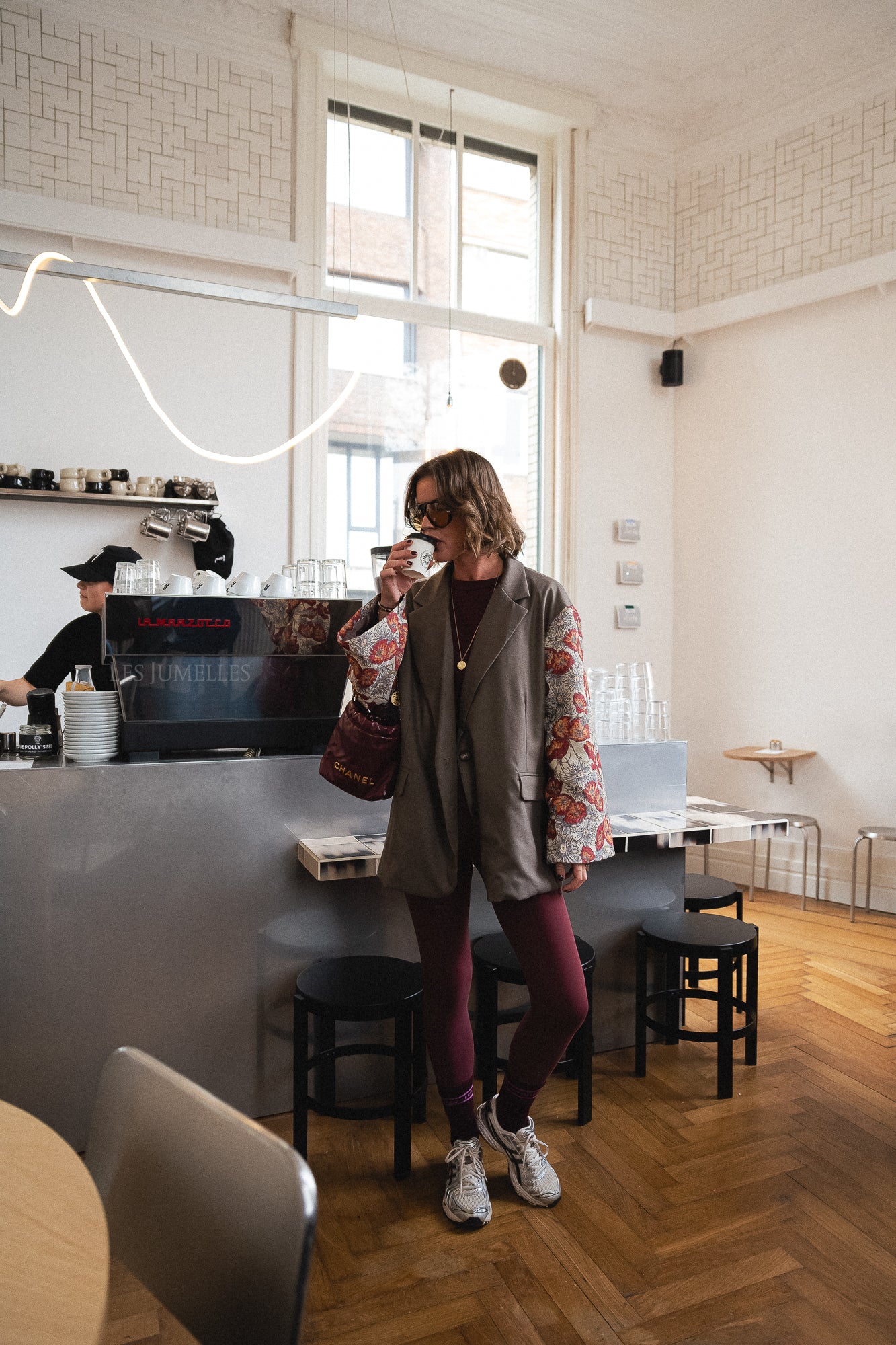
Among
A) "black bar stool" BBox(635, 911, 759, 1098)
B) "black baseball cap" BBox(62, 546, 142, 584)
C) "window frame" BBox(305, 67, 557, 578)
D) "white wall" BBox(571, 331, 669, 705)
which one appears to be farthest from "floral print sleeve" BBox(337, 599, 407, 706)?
"white wall" BBox(571, 331, 669, 705)

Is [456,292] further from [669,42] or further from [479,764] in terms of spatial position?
[479,764]

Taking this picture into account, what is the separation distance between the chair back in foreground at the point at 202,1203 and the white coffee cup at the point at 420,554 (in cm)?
110

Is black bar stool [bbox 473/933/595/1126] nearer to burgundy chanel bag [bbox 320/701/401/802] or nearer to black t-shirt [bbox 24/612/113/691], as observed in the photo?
burgundy chanel bag [bbox 320/701/401/802]

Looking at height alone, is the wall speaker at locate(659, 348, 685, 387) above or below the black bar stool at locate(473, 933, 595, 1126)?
above

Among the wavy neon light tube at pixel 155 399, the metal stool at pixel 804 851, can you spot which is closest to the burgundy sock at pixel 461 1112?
the wavy neon light tube at pixel 155 399

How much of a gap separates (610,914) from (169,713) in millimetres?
1394

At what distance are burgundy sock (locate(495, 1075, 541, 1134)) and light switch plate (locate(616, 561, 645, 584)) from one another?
3728 millimetres

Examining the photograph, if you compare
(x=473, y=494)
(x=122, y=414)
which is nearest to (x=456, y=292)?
(x=122, y=414)

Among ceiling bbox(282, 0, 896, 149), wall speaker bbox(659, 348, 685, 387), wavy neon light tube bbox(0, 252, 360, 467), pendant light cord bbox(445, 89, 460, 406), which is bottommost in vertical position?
wavy neon light tube bbox(0, 252, 360, 467)

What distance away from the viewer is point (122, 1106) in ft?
3.05

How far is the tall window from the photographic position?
190 inches

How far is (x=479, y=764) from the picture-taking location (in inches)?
72.6

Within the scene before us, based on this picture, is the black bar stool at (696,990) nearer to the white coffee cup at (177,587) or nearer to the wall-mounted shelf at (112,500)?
the white coffee cup at (177,587)

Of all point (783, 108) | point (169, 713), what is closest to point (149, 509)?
point (169, 713)
